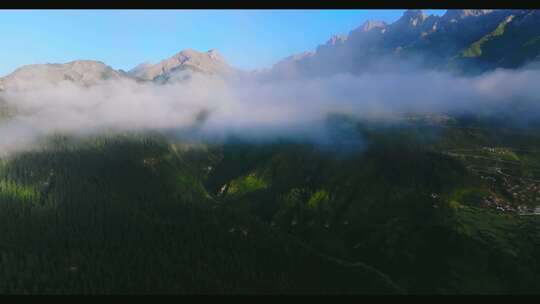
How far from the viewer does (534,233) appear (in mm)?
189500

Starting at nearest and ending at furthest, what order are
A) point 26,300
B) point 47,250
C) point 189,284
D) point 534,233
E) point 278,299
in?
point 26,300
point 278,299
point 189,284
point 47,250
point 534,233

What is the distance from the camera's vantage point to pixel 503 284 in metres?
166

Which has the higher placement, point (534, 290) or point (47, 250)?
point (47, 250)

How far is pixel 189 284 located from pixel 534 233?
15474 cm

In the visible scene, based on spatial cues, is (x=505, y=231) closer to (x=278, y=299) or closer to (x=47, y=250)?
(x=47, y=250)

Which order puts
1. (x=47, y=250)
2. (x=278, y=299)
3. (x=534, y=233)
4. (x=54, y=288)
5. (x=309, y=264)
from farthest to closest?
(x=534, y=233), (x=309, y=264), (x=47, y=250), (x=54, y=288), (x=278, y=299)

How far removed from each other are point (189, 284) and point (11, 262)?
209 feet

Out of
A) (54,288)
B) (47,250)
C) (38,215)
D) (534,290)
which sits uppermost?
(38,215)

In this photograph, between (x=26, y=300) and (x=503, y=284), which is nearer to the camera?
(x=26, y=300)

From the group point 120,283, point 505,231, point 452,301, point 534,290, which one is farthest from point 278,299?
point 505,231

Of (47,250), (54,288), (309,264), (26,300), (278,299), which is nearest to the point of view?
(26,300)

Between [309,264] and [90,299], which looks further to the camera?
[309,264]

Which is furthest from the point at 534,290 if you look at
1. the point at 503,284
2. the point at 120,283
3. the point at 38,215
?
the point at 38,215

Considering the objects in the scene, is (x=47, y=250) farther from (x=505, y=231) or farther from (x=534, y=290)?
(x=505, y=231)
